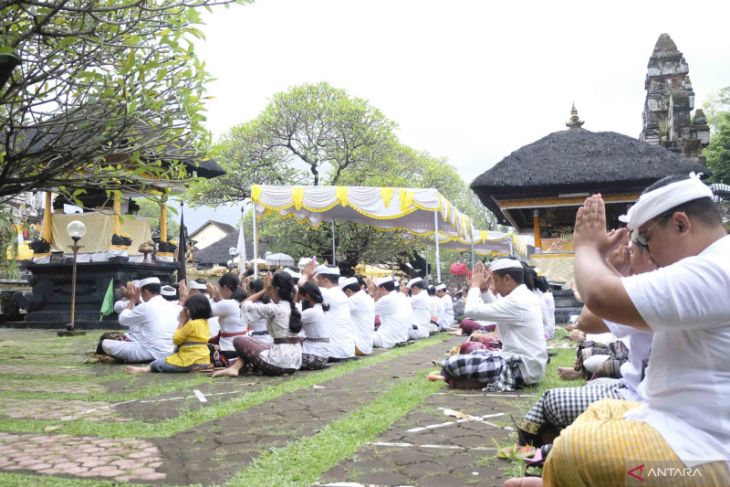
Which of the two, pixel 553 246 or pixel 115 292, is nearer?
pixel 115 292

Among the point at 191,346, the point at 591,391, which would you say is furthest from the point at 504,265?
the point at 191,346

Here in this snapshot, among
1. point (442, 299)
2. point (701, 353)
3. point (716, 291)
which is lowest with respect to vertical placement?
point (442, 299)

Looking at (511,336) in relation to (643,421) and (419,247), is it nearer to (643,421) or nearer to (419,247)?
(643,421)

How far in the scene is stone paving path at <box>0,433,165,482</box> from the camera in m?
3.58

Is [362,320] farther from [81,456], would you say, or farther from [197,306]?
[81,456]

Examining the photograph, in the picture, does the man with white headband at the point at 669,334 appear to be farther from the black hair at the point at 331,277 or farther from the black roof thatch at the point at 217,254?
the black roof thatch at the point at 217,254

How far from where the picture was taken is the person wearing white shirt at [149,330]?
8.59 meters

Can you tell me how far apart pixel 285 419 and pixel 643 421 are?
11.1 ft

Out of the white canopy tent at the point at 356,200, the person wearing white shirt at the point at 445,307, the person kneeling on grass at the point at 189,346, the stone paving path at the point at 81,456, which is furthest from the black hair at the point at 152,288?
the person wearing white shirt at the point at 445,307

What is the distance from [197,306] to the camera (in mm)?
7664

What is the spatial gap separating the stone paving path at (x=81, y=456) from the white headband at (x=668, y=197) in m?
2.92

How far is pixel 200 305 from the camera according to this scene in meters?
7.68

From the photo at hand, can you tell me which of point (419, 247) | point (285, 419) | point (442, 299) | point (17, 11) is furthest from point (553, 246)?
point (17, 11)

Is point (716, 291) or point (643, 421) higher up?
point (716, 291)
